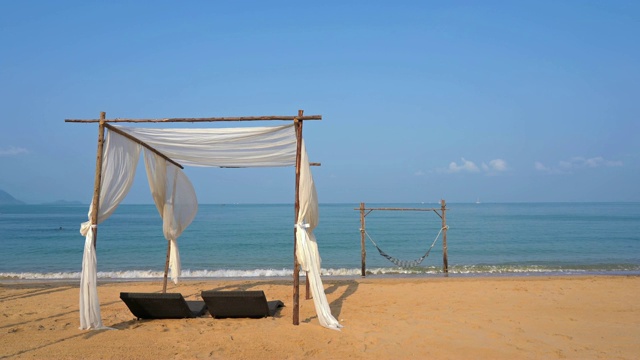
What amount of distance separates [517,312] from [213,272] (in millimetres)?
8932

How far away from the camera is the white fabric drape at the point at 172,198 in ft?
22.0

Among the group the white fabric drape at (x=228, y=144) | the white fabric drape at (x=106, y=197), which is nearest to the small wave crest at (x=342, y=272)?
the white fabric drape at (x=228, y=144)

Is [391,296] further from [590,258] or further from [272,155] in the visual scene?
[590,258]

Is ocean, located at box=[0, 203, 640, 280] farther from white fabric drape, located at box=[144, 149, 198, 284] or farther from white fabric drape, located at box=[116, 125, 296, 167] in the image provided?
white fabric drape, located at box=[116, 125, 296, 167]

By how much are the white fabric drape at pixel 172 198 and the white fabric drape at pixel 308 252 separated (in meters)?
2.53

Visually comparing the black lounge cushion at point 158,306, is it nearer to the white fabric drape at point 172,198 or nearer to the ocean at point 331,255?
the white fabric drape at point 172,198

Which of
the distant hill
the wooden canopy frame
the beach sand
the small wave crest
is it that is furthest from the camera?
the distant hill

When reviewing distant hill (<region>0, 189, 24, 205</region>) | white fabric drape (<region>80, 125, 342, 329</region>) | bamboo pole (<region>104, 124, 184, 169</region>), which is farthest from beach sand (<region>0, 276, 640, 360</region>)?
distant hill (<region>0, 189, 24, 205</region>)

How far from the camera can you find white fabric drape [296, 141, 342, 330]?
5223mm

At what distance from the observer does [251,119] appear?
535 cm

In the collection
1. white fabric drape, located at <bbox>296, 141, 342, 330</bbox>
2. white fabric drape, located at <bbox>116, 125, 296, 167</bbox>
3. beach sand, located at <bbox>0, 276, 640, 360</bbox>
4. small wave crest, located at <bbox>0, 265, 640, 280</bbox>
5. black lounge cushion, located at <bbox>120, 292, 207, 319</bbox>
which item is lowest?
small wave crest, located at <bbox>0, 265, 640, 280</bbox>

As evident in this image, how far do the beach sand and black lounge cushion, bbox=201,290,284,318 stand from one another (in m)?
0.11

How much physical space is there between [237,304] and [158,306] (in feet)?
3.15

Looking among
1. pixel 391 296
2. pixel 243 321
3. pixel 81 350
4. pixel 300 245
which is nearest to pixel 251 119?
pixel 300 245
